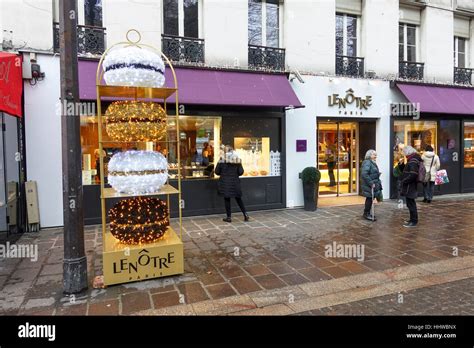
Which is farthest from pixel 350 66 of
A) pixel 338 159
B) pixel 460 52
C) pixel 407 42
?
pixel 460 52

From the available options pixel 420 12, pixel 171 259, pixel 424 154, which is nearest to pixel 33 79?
pixel 171 259

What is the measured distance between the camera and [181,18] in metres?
8.69

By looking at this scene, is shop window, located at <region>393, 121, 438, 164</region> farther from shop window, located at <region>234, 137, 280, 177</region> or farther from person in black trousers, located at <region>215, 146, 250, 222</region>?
person in black trousers, located at <region>215, 146, 250, 222</region>

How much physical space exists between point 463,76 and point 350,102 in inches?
205

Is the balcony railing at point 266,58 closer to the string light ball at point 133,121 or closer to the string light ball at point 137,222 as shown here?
the string light ball at point 133,121

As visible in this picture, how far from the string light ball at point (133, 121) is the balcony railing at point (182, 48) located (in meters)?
4.26

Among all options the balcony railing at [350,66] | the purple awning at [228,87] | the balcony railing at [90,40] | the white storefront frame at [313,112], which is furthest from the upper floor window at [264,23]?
the balcony railing at [90,40]

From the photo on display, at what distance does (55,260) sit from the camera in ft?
18.0

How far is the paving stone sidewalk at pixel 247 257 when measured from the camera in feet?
13.3

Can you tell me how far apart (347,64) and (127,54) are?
7913mm

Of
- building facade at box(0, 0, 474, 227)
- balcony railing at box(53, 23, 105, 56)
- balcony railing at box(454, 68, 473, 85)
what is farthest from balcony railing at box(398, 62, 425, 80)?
balcony railing at box(53, 23, 105, 56)

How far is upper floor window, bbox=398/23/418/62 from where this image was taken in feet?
36.7

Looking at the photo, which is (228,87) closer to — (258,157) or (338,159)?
(258,157)

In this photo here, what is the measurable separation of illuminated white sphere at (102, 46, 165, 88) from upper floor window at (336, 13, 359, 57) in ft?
25.0
